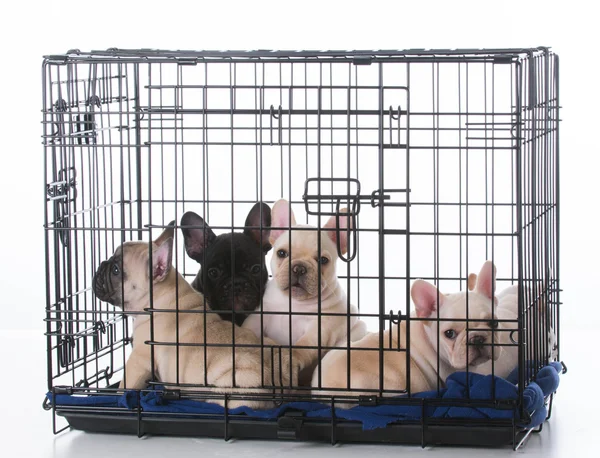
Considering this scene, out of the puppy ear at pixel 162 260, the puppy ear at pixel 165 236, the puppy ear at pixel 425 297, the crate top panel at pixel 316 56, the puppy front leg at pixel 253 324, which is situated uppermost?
the crate top panel at pixel 316 56

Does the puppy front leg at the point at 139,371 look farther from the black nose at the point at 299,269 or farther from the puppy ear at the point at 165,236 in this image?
the black nose at the point at 299,269

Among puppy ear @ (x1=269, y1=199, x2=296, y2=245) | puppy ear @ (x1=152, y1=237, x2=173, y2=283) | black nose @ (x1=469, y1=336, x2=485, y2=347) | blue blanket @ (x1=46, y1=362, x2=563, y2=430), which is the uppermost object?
puppy ear @ (x1=269, y1=199, x2=296, y2=245)

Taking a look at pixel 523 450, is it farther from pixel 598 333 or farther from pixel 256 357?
pixel 598 333

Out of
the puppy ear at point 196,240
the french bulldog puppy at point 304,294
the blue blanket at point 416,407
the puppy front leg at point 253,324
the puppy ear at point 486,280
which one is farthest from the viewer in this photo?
the puppy ear at point 196,240

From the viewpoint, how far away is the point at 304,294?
11.7 feet

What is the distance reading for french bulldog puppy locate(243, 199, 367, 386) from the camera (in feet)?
11.6

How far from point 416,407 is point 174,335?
85cm

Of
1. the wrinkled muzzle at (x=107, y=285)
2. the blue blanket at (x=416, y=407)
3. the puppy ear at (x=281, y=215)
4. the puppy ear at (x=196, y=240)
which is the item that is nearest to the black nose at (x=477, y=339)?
the blue blanket at (x=416, y=407)

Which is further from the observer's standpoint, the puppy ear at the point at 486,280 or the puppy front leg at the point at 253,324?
the puppy front leg at the point at 253,324

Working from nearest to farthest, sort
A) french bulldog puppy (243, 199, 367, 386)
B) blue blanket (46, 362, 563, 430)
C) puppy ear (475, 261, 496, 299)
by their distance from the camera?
blue blanket (46, 362, 563, 430)
puppy ear (475, 261, 496, 299)
french bulldog puppy (243, 199, 367, 386)

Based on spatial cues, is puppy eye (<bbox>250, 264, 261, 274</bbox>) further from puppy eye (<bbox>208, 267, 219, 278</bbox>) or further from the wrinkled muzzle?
the wrinkled muzzle

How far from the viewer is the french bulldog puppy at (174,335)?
342cm

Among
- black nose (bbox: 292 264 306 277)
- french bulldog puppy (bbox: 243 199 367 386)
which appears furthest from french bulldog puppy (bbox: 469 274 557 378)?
black nose (bbox: 292 264 306 277)

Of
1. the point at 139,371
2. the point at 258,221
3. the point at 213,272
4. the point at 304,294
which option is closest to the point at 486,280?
the point at 304,294
